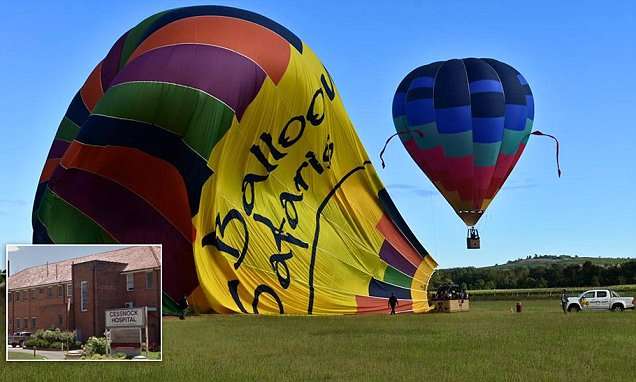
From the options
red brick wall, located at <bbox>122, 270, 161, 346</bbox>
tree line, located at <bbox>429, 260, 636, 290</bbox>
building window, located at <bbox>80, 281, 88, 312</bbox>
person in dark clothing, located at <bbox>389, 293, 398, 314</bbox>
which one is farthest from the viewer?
tree line, located at <bbox>429, 260, 636, 290</bbox>

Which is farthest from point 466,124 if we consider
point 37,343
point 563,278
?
point 563,278

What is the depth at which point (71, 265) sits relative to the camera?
28.4 ft

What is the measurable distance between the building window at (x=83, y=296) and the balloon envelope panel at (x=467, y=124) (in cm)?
2520

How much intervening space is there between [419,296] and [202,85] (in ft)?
33.2

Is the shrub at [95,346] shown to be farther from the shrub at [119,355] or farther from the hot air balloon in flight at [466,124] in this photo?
the hot air balloon in flight at [466,124]

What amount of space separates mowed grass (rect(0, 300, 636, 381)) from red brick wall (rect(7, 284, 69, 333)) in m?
2.16

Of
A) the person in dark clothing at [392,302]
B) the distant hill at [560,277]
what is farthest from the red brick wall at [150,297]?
the distant hill at [560,277]

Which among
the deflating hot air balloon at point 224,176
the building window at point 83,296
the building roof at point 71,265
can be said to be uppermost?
the deflating hot air balloon at point 224,176

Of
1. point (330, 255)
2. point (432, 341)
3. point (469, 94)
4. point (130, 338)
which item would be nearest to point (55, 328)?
point (130, 338)

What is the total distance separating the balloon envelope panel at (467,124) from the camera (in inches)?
1272

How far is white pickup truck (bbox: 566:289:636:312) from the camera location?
1385 inches

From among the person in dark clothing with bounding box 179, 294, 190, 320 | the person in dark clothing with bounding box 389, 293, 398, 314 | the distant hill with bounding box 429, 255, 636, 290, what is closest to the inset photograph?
the person in dark clothing with bounding box 179, 294, 190, 320

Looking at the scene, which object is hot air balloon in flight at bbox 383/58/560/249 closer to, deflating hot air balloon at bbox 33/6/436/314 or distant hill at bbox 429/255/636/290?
deflating hot air balloon at bbox 33/6/436/314

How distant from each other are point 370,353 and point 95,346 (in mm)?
6183
